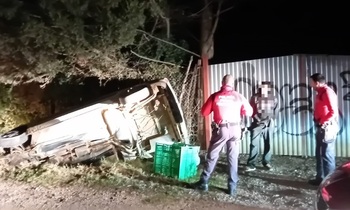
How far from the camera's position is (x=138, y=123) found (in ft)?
35.0

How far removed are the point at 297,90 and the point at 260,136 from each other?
1.58 metres

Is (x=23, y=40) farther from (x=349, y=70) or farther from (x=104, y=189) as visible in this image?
(x=349, y=70)

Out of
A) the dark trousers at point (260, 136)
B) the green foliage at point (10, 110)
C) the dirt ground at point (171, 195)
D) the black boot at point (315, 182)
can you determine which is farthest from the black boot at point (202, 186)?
the green foliage at point (10, 110)

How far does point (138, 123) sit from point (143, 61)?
1.61 metres

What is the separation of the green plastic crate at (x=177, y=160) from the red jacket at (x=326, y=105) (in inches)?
78.4

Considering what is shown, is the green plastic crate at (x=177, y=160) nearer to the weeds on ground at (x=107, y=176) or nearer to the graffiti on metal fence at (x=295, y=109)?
the weeds on ground at (x=107, y=176)

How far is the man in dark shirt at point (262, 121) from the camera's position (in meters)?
9.54

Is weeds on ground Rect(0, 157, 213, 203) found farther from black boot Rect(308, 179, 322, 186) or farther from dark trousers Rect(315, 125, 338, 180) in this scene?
dark trousers Rect(315, 125, 338, 180)

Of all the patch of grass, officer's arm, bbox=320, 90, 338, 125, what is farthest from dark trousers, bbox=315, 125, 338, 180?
the patch of grass

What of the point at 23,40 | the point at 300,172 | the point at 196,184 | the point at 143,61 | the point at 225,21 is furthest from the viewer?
the point at 225,21

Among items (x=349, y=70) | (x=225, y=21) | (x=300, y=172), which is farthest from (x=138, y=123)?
(x=225, y=21)

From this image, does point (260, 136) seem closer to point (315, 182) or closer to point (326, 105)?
point (315, 182)

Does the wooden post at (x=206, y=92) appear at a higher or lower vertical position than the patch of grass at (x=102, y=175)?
higher

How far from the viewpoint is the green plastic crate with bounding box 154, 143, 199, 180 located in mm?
8781
